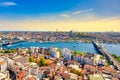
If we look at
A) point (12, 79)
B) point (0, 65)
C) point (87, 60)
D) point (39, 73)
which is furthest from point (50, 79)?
point (87, 60)

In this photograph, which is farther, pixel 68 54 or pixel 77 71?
pixel 68 54

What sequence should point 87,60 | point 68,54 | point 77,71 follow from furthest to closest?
point 68,54, point 87,60, point 77,71

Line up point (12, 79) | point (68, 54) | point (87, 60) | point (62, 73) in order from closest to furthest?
point (12, 79) → point (62, 73) → point (87, 60) → point (68, 54)

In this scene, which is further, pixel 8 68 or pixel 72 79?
pixel 8 68

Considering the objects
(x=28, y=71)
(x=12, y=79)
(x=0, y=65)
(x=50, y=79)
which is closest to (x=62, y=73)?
(x=50, y=79)

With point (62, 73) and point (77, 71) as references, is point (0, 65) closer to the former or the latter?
point (62, 73)

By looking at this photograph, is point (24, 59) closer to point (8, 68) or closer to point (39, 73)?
point (8, 68)

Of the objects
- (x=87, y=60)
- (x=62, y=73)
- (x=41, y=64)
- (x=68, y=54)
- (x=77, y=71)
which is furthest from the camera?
(x=68, y=54)

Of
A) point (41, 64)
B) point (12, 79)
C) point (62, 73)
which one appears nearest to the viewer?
point (12, 79)
